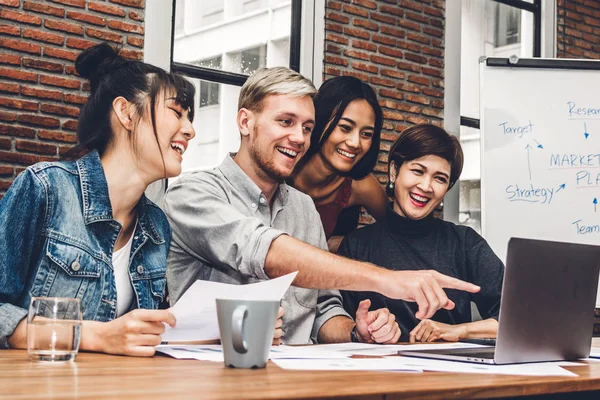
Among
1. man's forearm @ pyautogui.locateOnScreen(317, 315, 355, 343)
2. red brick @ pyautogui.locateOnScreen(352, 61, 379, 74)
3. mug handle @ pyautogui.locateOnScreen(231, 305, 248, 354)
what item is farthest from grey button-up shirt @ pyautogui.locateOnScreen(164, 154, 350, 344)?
red brick @ pyautogui.locateOnScreen(352, 61, 379, 74)

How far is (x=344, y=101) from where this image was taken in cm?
305

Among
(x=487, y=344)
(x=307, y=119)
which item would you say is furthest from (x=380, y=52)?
(x=487, y=344)

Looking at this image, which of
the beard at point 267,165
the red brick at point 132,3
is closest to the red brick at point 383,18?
the red brick at point 132,3

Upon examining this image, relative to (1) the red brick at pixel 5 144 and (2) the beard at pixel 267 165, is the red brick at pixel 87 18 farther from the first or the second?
(2) the beard at pixel 267 165

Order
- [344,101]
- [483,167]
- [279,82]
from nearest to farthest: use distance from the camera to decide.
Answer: [279,82], [344,101], [483,167]

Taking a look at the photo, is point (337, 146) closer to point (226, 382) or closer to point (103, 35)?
point (103, 35)

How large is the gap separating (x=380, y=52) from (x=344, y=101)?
180 centimetres

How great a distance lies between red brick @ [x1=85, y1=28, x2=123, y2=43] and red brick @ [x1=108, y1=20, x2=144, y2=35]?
36mm

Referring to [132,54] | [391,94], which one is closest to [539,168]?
[391,94]

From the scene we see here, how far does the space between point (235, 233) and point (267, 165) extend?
0.51 meters

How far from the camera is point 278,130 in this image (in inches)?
93.6

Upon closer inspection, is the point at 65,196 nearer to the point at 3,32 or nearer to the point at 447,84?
the point at 3,32

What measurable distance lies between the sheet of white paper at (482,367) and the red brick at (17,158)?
2.44 meters

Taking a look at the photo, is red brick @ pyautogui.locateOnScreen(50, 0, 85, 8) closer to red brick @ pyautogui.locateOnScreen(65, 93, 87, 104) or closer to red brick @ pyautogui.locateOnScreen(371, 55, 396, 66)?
red brick @ pyautogui.locateOnScreen(65, 93, 87, 104)
